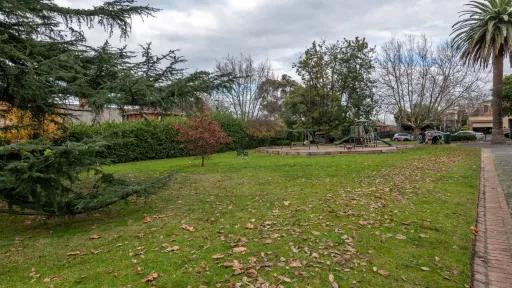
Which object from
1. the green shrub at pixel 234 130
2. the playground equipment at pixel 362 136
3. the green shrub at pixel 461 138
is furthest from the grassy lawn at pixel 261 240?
the green shrub at pixel 461 138

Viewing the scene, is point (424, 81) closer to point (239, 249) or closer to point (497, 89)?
point (497, 89)

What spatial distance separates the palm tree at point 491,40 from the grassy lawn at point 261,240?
909 inches

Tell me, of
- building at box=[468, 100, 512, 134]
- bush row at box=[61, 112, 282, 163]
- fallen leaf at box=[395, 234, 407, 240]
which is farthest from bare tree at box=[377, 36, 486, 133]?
building at box=[468, 100, 512, 134]

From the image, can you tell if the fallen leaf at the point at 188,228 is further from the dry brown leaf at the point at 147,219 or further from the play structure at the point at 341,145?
the play structure at the point at 341,145

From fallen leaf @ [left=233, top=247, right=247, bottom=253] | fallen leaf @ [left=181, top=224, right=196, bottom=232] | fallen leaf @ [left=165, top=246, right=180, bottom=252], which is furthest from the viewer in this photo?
fallen leaf @ [left=181, top=224, right=196, bottom=232]

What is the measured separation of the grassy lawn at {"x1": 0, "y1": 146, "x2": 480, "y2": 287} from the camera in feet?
12.7

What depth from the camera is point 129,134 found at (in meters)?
19.6

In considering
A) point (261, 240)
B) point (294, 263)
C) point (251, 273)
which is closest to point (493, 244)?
point (294, 263)

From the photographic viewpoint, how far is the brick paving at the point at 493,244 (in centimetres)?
381

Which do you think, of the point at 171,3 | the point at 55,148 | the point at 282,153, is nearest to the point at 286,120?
the point at 282,153

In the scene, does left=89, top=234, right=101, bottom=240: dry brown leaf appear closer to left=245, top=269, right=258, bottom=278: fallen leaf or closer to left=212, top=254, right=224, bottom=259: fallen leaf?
left=212, top=254, right=224, bottom=259: fallen leaf

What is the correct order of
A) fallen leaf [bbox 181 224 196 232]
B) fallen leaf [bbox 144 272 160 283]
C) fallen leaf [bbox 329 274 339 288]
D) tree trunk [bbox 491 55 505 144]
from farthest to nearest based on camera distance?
tree trunk [bbox 491 55 505 144] → fallen leaf [bbox 181 224 196 232] → fallen leaf [bbox 144 272 160 283] → fallen leaf [bbox 329 274 339 288]

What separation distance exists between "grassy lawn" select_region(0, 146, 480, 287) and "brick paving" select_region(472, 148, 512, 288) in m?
0.15

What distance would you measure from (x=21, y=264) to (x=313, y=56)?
2591 centimetres
